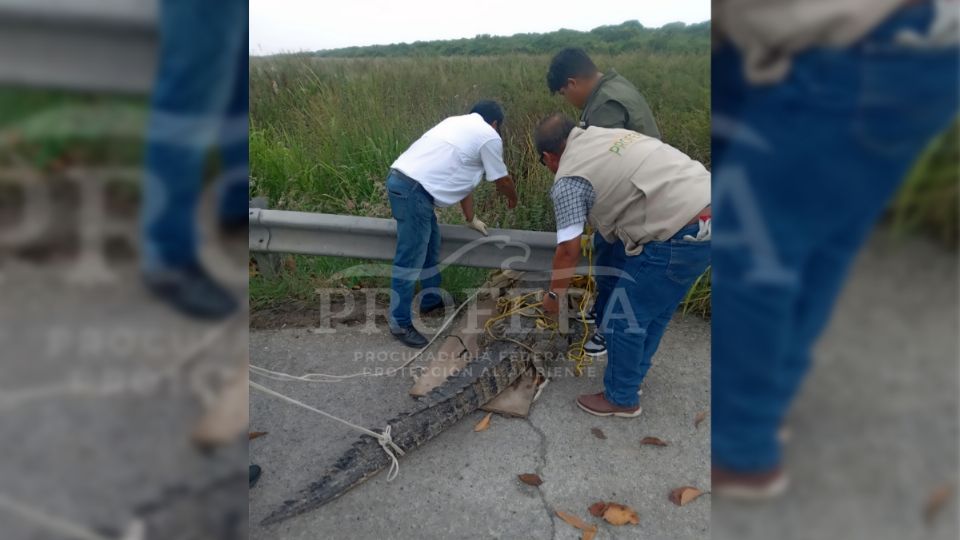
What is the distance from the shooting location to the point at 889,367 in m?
0.74

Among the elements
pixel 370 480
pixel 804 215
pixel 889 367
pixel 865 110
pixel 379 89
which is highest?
pixel 379 89

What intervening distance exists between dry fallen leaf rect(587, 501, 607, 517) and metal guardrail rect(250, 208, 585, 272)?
5.26 feet

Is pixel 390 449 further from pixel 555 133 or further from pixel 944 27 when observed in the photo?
pixel 944 27

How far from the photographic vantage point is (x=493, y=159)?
3.74 meters

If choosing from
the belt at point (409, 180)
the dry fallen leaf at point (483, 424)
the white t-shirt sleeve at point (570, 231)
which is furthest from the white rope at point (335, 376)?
the white t-shirt sleeve at point (570, 231)

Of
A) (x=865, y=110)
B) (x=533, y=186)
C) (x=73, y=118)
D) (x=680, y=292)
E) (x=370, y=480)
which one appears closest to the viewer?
(x=865, y=110)

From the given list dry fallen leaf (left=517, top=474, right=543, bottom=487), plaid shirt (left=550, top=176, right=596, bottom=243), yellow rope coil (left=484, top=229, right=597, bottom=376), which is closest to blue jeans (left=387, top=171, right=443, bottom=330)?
yellow rope coil (left=484, top=229, right=597, bottom=376)

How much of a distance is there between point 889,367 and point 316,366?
3.00 m

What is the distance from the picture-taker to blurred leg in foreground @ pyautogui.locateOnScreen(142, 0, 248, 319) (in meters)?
0.83

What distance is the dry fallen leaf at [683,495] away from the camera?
7.88 feet

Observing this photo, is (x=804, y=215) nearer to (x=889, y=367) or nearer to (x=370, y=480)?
(x=889, y=367)

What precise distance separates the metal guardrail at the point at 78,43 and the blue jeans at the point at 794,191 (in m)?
0.74

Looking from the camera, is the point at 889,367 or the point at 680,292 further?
the point at 680,292

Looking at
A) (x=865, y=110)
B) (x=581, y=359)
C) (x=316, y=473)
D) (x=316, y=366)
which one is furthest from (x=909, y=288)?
(x=316, y=366)
